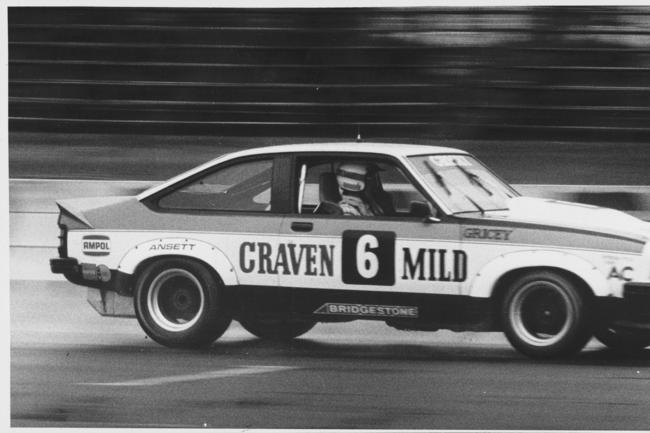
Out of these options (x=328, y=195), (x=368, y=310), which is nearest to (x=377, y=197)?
(x=328, y=195)

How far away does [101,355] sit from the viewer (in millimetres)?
7152

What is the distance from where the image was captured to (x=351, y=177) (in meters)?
6.97

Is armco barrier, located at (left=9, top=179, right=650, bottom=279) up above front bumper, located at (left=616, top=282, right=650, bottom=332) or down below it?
above

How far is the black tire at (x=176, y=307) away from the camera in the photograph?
7043mm

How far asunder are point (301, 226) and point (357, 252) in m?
0.44

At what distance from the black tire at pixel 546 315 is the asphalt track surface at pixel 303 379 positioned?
0.46ft

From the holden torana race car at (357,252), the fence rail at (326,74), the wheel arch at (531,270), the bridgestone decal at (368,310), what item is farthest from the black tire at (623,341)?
the fence rail at (326,74)

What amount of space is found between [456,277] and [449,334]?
0.95 meters

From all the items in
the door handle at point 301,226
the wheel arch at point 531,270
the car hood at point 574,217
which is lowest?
the wheel arch at point 531,270

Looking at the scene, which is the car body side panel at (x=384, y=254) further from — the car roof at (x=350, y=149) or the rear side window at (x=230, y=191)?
the car roof at (x=350, y=149)

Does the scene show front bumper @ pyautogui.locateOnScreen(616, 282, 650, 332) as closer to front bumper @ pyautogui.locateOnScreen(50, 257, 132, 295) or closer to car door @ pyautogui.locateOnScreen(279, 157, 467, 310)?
car door @ pyautogui.locateOnScreen(279, 157, 467, 310)

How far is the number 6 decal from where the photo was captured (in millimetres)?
6621

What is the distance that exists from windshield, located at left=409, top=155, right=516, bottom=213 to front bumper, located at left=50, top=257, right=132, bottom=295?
7.37 feet

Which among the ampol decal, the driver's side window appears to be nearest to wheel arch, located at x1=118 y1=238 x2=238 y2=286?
the ampol decal
